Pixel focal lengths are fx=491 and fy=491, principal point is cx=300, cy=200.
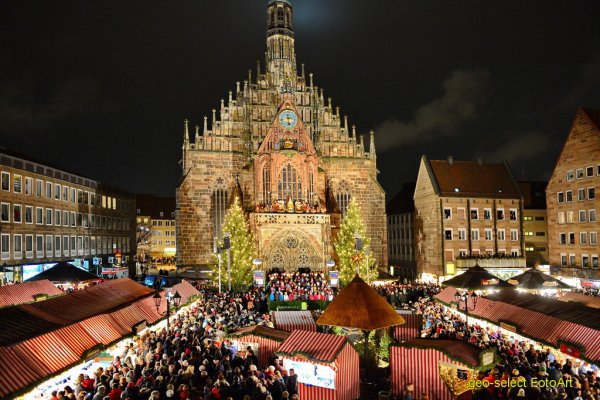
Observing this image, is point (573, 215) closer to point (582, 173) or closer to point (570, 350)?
point (582, 173)

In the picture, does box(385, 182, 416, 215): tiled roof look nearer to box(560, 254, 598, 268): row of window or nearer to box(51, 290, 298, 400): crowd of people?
box(560, 254, 598, 268): row of window

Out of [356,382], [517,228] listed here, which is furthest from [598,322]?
[517,228]

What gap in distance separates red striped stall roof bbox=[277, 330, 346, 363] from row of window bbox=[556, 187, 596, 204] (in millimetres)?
37399

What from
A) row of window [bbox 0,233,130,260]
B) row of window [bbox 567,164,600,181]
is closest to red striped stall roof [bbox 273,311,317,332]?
row of window [bbox 0,233,130,260]

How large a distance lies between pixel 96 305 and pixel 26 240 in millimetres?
25863

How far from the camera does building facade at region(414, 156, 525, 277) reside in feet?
166

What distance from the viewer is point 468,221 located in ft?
169

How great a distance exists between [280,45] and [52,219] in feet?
98.9

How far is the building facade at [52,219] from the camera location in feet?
127

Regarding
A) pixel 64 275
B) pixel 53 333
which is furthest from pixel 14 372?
pixel 64 275

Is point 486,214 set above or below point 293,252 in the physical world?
above

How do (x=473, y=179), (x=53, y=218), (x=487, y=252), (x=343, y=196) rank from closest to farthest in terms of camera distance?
(x=53, y=218) → (x=487, y=252) → (x=343, y=196) → (x=473, y=179)

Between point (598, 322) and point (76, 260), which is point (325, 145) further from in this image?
point (598, 322)

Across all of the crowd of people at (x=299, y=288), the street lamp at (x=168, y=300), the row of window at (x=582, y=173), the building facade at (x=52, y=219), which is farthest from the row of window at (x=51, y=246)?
the row of window at (x=582, y=173)
